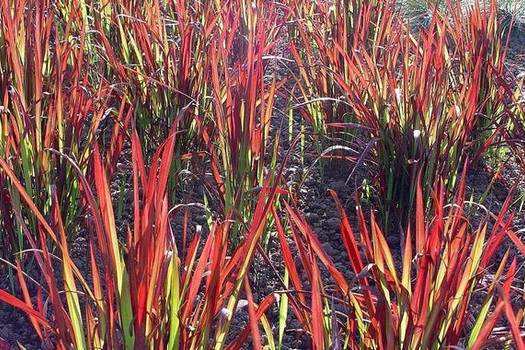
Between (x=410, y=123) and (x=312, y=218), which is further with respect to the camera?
(x=312, y=218)

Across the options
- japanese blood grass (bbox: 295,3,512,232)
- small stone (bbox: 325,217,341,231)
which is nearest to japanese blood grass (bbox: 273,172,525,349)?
japanese blood grass (bbox: 295,3,512,232)

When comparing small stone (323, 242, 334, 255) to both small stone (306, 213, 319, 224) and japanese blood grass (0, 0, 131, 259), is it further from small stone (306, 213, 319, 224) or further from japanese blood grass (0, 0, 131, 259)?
japanese blood grass (0, 0, 131, 259)

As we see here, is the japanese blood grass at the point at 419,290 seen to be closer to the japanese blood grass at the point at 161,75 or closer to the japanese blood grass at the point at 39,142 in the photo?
the japanese blood grass at the point at 39,142

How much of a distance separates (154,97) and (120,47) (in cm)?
29

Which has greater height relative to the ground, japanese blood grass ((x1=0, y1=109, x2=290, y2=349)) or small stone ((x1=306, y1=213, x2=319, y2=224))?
japanese blood grass ((x1=0, y1=109, x2=290, y2=349))

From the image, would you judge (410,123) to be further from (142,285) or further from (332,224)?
(142,285)

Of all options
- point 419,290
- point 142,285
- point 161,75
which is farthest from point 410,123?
point 142,285

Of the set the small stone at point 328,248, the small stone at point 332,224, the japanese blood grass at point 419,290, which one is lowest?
the small stone at point 328,248

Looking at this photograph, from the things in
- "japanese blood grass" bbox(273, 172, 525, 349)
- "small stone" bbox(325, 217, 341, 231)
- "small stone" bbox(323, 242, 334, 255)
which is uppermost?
"japanese blood grass" bbox(273, 172, 525, 349)

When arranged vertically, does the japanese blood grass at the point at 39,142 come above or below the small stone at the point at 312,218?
above

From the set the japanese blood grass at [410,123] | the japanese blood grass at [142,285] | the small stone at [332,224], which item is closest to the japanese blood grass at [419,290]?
the japanese blood grass at [142,285]

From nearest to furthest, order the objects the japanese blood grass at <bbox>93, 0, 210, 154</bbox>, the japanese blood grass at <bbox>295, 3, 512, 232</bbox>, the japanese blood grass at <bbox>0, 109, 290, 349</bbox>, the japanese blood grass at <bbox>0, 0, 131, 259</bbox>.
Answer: the japanese blood grass at <bbox>0, 109, 290, 349</bbox> → the japanese blood grass at <bbox>0, 0, 131, 259</bbox> → the japanese blood grass at <bbox>295, 3, 512, 232</bbox> → the japanese blood grass at <bbox>93, 0, 210, 154</bbox>

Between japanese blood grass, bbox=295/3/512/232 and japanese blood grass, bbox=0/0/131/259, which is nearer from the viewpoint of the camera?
japanese blood grass, bbox=0/0/131/259

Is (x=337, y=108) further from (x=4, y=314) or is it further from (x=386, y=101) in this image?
(x=4, y=314)
